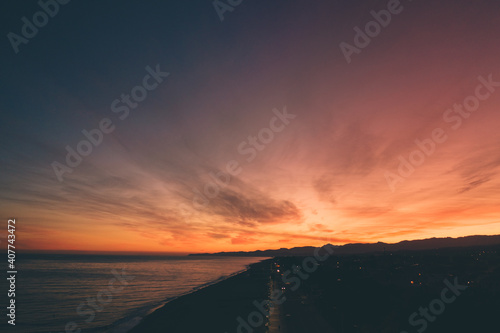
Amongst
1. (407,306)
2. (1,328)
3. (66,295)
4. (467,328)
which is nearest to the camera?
(467,328)

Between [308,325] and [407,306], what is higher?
[407,306]

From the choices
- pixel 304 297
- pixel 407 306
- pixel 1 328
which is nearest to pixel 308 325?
pixel 407 306

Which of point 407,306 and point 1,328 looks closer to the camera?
point 407,306

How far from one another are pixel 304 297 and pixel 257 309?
7810mm

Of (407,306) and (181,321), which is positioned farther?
(181,321)

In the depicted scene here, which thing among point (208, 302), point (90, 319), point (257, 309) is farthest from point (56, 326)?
point (257, 309)

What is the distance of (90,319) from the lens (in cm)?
2297

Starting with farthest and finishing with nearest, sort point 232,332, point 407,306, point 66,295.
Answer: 1. point 66,295
2. point 232,332
3. point 407,306

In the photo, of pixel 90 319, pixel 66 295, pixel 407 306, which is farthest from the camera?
pixel 66 295

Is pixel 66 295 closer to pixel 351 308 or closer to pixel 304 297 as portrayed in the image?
pixel 304 297

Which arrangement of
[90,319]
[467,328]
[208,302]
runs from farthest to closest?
1. [208,302]
2. [90,319]
3. [467,328]

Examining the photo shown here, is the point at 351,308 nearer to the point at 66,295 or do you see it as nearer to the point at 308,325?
the point at 308,325

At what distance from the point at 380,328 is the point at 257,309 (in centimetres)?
1261

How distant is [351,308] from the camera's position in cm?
1812
